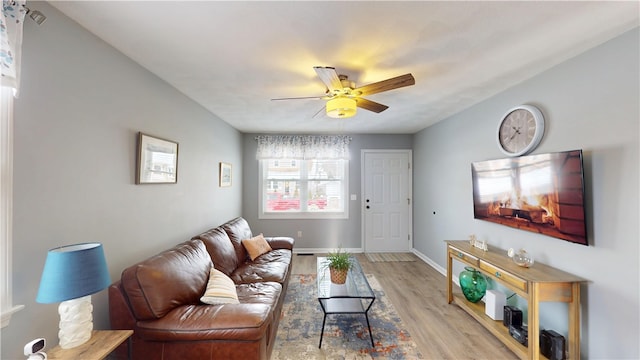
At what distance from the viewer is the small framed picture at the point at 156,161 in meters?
2.06

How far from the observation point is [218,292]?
6.40 feet

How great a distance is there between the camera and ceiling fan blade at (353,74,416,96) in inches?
71.9

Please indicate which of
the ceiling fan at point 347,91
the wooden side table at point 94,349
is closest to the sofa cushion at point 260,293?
the wooden side table at point 94,349

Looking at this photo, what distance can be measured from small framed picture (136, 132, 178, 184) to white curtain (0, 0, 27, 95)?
3.04 feet

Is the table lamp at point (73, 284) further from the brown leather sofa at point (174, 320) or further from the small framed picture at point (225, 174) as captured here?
the small framed picture at point (225, 174)

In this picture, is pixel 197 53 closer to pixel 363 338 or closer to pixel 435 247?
pixel 363 338

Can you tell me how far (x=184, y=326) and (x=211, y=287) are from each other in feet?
1.37

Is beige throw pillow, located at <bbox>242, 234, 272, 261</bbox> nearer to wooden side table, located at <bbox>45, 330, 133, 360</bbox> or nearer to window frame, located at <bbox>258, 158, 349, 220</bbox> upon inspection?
window frame, located at <bbox>258, 158, 349, 220</bbox>

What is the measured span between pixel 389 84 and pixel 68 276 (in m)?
2.21

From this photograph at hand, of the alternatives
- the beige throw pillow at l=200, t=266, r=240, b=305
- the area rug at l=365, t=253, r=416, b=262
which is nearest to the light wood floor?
the area rug at l=365, t=253, r=416, b=262

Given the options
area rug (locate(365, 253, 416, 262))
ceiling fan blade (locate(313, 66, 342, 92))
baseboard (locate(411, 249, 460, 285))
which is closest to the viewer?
ceiling fan blade (locate(313, 66, 342, 92))

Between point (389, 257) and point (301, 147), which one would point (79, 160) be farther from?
point (389, 257)

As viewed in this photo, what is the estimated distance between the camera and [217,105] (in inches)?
124

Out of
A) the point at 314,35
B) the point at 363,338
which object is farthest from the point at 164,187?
the point at 363,338
